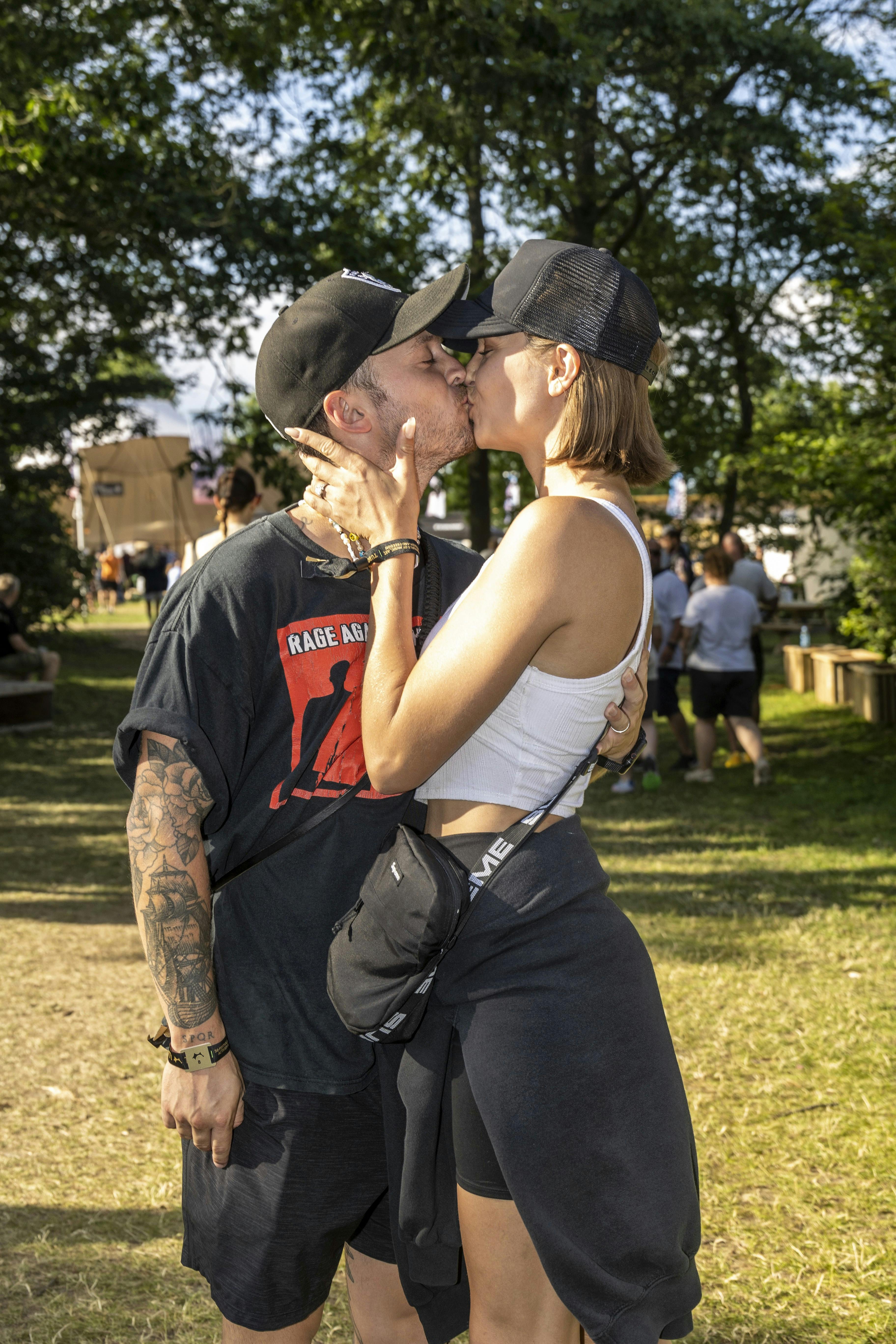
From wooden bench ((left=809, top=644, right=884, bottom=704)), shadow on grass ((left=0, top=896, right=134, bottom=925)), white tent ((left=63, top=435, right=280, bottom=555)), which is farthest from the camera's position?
white tent ((left=63, top=435, right=280, bottom=555))

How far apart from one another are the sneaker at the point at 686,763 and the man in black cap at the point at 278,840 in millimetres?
9566

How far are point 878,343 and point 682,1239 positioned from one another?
28.8 feet

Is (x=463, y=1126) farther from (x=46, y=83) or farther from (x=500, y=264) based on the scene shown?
(x=500, y=264)

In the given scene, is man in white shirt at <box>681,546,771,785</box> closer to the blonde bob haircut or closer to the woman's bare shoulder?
the blonde bob haircut

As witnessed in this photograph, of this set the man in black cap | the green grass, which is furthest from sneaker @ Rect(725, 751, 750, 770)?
the man in black cap

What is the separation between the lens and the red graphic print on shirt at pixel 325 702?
1936 millimetres

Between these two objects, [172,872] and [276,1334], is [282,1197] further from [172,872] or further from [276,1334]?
[172,872]

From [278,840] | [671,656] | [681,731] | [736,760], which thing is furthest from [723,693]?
[278,840]

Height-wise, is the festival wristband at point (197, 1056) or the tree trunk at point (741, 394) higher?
the tree trunk at point (741, 394)

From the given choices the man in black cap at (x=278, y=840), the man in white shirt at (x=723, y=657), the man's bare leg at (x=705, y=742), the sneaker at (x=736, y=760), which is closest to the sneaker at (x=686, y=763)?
the sneaker at (x=736, y=760)

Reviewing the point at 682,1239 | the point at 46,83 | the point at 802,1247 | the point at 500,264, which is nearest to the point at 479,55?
the point at 46,83

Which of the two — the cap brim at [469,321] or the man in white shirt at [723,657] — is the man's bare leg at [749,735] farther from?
the cap brim at [469,321]

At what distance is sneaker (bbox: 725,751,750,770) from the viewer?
448 inches

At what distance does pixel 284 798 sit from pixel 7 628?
12.5 metres
